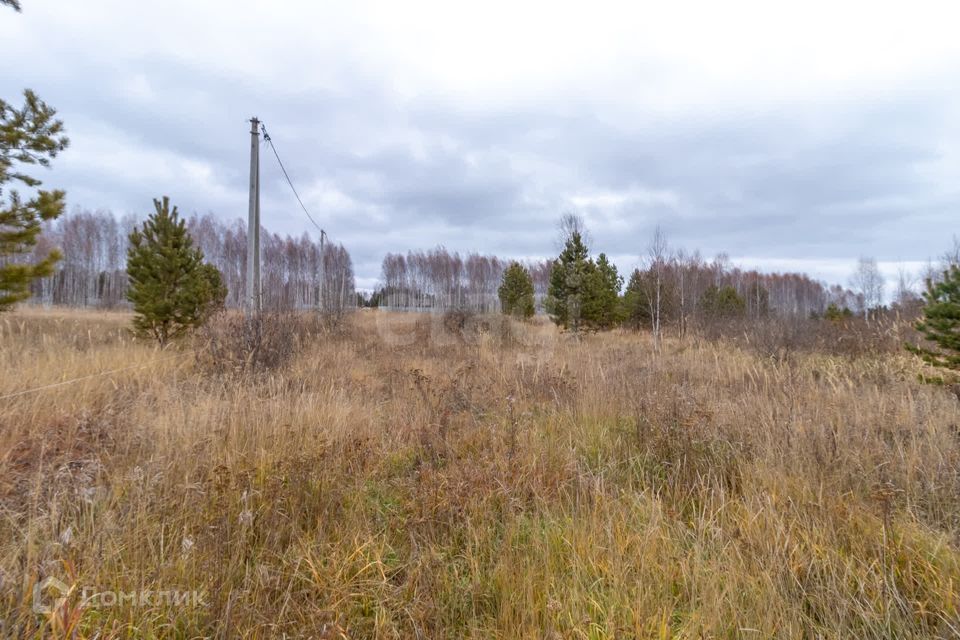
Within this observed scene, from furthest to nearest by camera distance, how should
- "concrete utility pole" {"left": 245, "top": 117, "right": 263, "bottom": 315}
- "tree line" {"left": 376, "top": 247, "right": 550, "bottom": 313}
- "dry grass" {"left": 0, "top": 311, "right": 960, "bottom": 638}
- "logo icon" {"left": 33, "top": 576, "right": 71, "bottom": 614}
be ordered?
"tree line" {"left": 376, "top": 247, "right": 550, "bottom": 313}
"concrete utility pole" {"left": 245, "top": 117, "right": 263, "bottom": 315}
"dry grass" {"left": 0, "top": 311, "right": 960, "bottom": 638}
"logo icon" {"left": 33, "top": 576, "right": 71, "bottom": 614}

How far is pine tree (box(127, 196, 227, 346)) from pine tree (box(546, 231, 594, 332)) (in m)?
13.6

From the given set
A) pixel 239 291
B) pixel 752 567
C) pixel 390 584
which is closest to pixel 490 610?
pixel 390 584

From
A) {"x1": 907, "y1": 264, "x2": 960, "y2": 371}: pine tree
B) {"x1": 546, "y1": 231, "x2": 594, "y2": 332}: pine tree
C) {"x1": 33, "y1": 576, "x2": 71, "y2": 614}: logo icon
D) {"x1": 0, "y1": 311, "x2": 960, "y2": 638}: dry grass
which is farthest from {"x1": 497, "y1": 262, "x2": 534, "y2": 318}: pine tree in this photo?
{"x1": 33, "y1": 576, "x2": 71, "y2": 614}: logo icon

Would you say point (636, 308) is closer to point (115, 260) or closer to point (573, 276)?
point (573, 276)

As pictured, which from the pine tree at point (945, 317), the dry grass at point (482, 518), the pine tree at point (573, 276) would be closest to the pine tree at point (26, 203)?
→ the dry grass at point (482, 518)

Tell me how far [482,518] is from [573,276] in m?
15.9

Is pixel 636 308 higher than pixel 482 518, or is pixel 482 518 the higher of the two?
pixel 636 308

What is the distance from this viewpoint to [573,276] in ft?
56.9

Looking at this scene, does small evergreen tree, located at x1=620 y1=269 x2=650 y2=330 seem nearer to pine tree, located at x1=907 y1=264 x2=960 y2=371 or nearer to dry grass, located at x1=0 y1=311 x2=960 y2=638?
pine tree, located at x1=907 y1=264 x2=960 y2=371

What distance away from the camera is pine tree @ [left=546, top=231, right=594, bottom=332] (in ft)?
56.2

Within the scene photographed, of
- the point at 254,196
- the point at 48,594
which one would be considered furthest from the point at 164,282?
the point at 48,594

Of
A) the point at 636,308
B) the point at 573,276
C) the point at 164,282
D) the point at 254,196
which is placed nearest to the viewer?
the point at 254,196

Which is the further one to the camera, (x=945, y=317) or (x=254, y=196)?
(x=254, y=196)

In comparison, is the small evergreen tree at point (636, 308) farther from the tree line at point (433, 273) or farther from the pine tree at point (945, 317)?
the tree line at point (433, 273)
